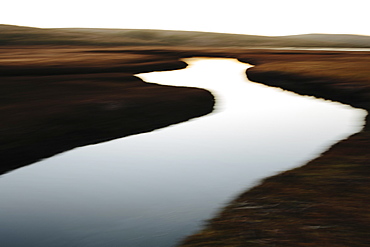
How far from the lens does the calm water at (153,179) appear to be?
1003 centimetres

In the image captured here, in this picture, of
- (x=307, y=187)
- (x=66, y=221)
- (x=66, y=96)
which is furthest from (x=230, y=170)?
(x=66, y=96)

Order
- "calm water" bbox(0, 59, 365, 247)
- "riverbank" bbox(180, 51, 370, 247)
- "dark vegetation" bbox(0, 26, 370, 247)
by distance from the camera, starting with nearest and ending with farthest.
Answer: "riverbank" bbox(180, 51, 370, 247), "dark vegetation" bbox(0, 26, 370, 247), "calm water" bbox(0, 59, 365, 247)

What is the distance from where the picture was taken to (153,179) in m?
13.7

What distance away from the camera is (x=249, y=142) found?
18750mm

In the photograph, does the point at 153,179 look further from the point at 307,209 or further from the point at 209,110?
the point at 209,110

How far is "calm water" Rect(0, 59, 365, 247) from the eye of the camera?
1003 centimetres

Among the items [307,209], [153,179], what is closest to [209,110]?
→ [153,179]

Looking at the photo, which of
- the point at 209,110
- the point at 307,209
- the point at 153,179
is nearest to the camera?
the point at 307,209

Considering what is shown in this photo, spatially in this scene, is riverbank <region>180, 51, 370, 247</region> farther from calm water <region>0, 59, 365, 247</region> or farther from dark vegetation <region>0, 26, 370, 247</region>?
calm water <region>0, 59, 365, 247</region>

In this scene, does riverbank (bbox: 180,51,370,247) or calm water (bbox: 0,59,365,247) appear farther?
calm water (bbox: 0,59,365,247)

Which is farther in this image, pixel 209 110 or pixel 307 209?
pixel 209 110

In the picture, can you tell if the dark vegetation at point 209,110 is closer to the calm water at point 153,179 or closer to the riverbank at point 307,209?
the riverbank at point 307,209

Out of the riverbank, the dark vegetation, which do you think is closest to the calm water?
the riverbank

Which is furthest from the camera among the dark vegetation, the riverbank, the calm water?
the calm water
